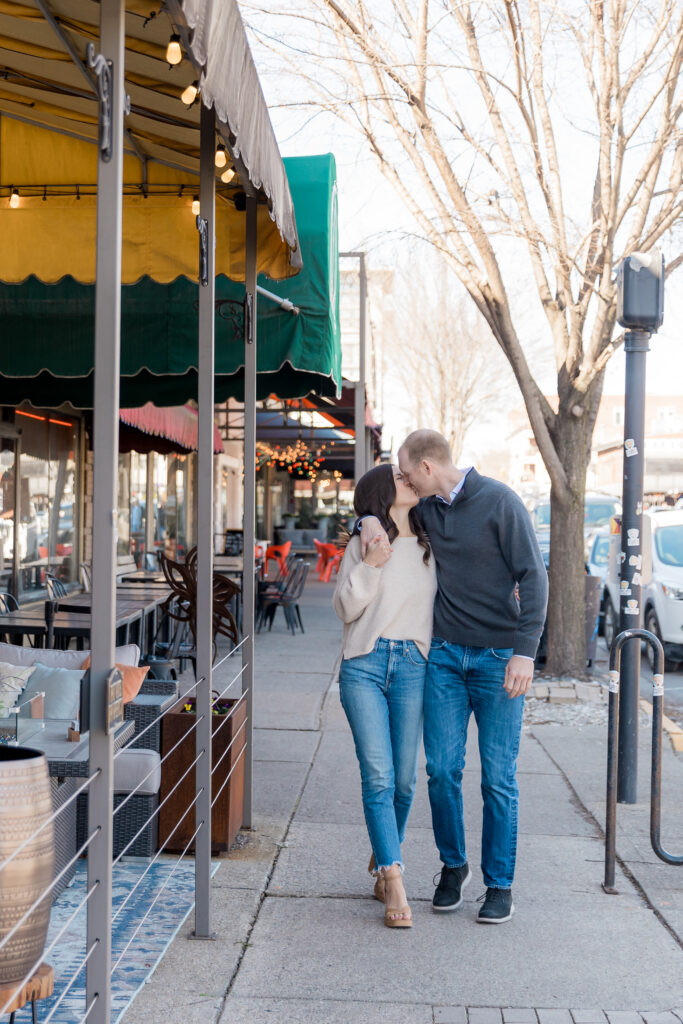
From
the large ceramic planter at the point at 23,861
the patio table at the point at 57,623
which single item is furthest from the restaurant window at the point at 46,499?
the large ceramic planter at the point at 23,861

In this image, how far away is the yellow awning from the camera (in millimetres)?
3408

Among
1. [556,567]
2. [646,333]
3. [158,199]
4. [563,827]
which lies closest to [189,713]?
[563,827]

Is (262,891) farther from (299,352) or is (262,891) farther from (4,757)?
(299,352)

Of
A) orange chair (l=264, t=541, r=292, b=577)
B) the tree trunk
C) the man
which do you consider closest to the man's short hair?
the man

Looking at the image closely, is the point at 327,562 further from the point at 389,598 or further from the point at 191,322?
the point at 389,598

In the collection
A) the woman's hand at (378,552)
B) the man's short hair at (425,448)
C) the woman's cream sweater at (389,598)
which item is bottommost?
the woman's cream sweater at (389,598)

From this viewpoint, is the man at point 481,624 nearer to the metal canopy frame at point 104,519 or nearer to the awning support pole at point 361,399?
the metal canopy frame at point 104,519

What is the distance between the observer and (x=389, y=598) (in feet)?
13.5

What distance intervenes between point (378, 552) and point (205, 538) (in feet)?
2.16

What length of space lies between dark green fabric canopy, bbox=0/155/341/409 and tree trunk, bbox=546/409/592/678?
329cm

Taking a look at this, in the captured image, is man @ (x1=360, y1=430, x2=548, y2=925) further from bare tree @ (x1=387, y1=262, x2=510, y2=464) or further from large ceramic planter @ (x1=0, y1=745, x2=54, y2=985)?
bare tree @ (x1=387, y1=262, x2=510, y2=464)

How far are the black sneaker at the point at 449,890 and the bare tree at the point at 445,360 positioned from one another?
2670 cm

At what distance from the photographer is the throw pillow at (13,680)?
457 centimetres

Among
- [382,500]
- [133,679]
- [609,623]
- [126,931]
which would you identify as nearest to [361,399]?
[609,623]
